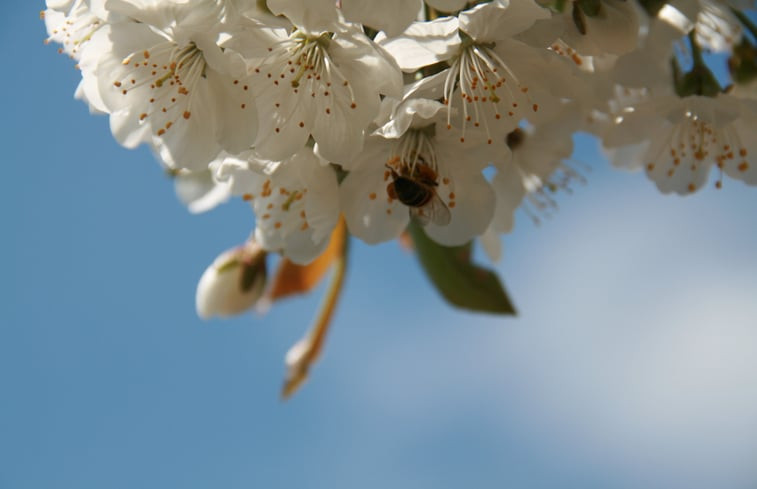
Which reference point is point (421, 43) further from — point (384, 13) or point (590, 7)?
point (590, 7)

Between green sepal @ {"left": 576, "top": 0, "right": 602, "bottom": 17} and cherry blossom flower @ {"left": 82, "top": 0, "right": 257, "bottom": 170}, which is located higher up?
green sepal @ {"left": 576, "top": 0, "right": 602, "bottom": 17}

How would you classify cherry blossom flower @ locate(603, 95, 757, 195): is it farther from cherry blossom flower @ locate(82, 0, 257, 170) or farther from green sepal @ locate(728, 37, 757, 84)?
cherry blossom flower @ locate(82, 0, 257, 170)

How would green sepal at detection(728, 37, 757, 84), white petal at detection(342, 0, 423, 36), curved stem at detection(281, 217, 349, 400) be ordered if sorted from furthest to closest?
curved stem at detection(281, 217, 349, 400)
green sepal at detection(728, 37, 757, 84)
white petal at detection(342, 0, 423, 36)

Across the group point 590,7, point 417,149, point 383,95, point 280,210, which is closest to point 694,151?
point 590,7

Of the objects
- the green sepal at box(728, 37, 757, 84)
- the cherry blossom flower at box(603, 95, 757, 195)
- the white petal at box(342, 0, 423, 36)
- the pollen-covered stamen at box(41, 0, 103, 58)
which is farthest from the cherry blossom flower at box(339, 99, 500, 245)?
the green sepal at box(728, 37, 757, 84)

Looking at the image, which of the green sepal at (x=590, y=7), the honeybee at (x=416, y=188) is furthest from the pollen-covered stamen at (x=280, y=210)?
the green sepal at (x=590, y=7)

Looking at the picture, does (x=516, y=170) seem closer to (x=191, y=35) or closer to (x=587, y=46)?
(x=587, y=46)

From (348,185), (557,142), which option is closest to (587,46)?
(557,142)
